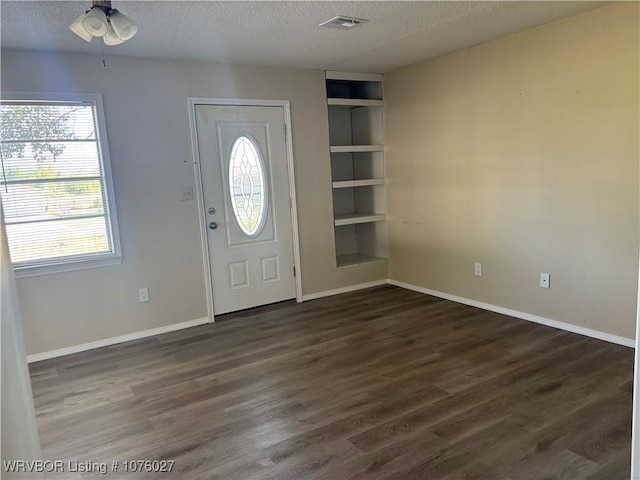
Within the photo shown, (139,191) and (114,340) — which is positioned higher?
(139,191)

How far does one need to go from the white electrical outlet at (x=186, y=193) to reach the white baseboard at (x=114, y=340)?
3.66ft

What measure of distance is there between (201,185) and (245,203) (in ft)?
1.54

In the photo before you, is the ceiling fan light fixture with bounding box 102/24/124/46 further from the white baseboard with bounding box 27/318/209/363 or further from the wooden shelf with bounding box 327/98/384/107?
the wooden shelf with bounding box 327/98/384/107

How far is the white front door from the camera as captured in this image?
4199 millimetres

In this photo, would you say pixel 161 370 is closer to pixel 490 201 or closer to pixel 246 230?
pixel 246 230

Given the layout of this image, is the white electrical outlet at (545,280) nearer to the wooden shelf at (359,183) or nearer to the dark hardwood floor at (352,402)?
the dark hardwood floor at (352,402)

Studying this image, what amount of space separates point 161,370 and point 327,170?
260 cm

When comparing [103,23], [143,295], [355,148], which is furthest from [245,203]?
[103,23]

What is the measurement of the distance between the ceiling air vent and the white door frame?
137 centimetres

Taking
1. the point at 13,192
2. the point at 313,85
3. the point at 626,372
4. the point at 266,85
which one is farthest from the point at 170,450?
the point at 313,85

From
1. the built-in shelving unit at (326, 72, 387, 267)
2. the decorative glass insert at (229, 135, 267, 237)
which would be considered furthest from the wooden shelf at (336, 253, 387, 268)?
the decorative glass insert at (229, 135, 267, 237)

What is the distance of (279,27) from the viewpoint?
311cm

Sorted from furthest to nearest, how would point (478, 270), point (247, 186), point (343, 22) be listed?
point (247, 186) → point (478, 270) → point (343, 22)

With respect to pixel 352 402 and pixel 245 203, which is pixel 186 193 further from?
pixel 352 402
